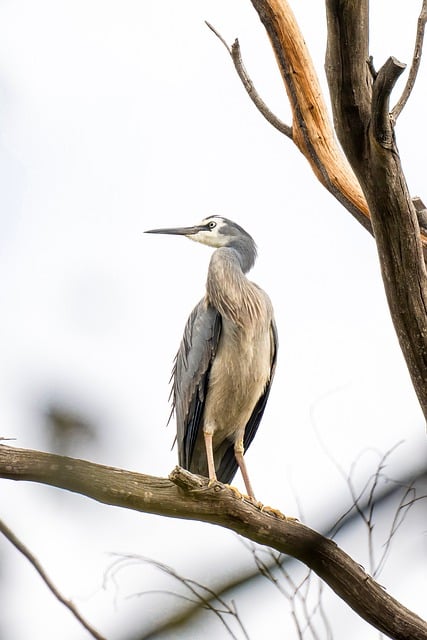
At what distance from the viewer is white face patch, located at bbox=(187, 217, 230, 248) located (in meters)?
6.04

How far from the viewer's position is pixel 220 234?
239 inches

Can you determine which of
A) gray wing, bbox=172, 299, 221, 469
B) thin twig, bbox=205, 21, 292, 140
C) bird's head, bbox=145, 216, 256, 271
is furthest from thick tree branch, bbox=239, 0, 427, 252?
bird's head, bbox=145, 216, 256, 271

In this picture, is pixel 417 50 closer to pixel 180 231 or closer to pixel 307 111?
pixel 307 111

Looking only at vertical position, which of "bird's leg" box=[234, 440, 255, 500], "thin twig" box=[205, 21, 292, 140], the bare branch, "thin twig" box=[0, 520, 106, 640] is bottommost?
"bird's leg" box=[234, 440, 255, 500]

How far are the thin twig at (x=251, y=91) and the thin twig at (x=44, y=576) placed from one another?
3612 mm

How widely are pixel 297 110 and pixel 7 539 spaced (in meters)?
3.69

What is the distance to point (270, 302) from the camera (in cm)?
535

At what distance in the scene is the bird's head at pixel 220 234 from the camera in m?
5.93

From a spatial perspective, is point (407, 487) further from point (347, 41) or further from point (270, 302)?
point (270, 302)

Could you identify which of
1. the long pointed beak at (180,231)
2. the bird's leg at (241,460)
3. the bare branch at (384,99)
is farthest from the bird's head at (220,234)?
the bare branch at (384,99)

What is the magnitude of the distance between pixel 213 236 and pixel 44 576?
17.7 ft

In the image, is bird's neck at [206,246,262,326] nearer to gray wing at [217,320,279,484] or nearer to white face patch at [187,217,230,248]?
gray wing at [217,320,279,484]

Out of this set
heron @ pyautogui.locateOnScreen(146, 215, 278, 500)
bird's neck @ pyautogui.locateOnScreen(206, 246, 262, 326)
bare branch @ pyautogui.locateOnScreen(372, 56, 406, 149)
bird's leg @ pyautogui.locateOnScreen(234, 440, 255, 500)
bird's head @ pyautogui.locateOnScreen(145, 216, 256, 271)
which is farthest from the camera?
bird's head @ pyautogui.locateOnScreen(145, 216, 256, 271)

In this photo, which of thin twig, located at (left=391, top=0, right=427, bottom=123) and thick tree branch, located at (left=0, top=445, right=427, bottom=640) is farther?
thin twig, located at (left=391, top=0, right=427, bottom=123)
